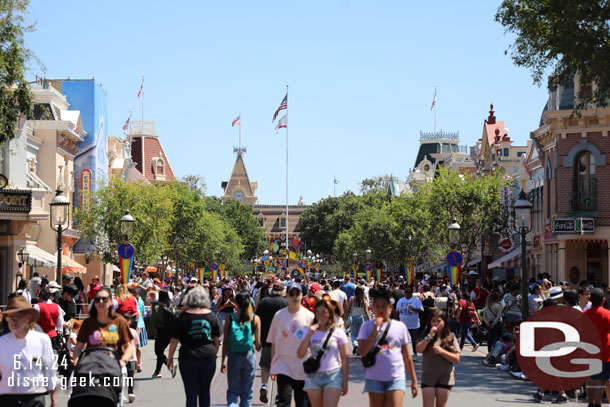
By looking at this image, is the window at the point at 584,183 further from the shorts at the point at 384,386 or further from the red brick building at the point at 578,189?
the shorts at the point at 384,386

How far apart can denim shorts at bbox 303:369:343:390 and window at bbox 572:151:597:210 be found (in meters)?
27.6

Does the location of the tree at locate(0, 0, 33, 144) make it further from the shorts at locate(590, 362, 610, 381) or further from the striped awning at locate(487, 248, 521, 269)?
the striped awning at locate(487, 248, 521, 269)

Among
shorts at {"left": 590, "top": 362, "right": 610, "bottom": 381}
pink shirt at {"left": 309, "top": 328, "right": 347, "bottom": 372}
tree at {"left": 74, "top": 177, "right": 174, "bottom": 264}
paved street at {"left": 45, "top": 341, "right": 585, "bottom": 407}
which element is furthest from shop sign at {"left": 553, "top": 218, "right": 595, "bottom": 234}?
pink shirt at {"left": 309, "top": 328, "right": 347, "bottom": 372}

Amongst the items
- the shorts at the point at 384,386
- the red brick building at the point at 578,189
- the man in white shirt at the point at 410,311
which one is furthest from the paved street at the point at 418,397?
the red brick building at the point at 578,189

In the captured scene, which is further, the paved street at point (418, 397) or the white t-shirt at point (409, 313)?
the white t-shirt at point (409, 313)

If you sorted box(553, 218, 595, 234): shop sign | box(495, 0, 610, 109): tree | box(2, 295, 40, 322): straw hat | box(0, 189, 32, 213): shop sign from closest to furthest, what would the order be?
box(2, 295, 40, 322): straw hat
box(495, 0, 610, 109): tree
box(553, 218, 595, 234): shop sign
box(0, 189, 32, 213): shop sign

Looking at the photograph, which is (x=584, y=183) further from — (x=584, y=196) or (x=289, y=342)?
(x=289, y=342)

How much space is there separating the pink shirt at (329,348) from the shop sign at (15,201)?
91.6ft

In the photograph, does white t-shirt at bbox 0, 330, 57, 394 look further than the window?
No

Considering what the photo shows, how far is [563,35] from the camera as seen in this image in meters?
21.2

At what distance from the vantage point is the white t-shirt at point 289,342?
11484 mm

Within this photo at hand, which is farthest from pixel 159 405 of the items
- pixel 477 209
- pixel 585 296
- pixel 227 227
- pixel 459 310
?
pixel 227 227

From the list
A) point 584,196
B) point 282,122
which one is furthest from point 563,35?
point 282,122

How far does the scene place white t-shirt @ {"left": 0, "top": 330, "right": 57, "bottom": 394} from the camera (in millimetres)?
8977
